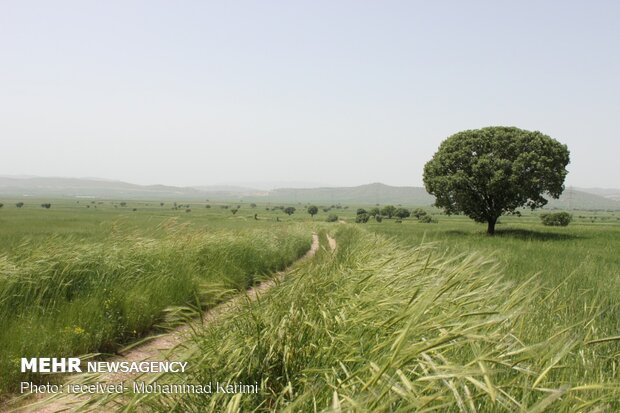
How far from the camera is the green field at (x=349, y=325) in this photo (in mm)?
2227

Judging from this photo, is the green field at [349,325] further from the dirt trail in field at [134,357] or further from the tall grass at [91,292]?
the dirt trail in field at [134,357]

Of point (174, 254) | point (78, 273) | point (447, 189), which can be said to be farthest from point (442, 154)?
point (78, 273)

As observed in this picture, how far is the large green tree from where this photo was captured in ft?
109

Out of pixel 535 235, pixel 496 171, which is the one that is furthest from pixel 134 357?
pixel 535 235

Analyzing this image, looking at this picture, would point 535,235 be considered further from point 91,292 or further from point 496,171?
point 91,292

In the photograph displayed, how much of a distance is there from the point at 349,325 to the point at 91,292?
6.61m

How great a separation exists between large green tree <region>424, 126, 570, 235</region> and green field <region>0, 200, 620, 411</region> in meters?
23.2

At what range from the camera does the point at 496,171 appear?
33188 millimetres

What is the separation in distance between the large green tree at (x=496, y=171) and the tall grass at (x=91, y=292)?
27.5 meters

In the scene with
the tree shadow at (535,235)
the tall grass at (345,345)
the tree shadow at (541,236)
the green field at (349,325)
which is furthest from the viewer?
the tree shadow at (535,235)

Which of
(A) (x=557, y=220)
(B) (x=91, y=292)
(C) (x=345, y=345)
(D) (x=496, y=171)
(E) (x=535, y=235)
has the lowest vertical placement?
(A) (x=557, y=220)

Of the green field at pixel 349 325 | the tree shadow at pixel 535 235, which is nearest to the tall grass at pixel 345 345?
the green field at pixel 349 325

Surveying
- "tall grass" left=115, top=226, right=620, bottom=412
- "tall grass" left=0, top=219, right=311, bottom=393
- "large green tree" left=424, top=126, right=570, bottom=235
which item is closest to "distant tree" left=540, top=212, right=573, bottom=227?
"large green tree" left=424, top=126, right=570, bottom=235

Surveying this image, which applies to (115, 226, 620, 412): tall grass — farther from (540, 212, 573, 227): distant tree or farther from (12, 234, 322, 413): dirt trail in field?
(540, 212, 573, 227): distant tree
